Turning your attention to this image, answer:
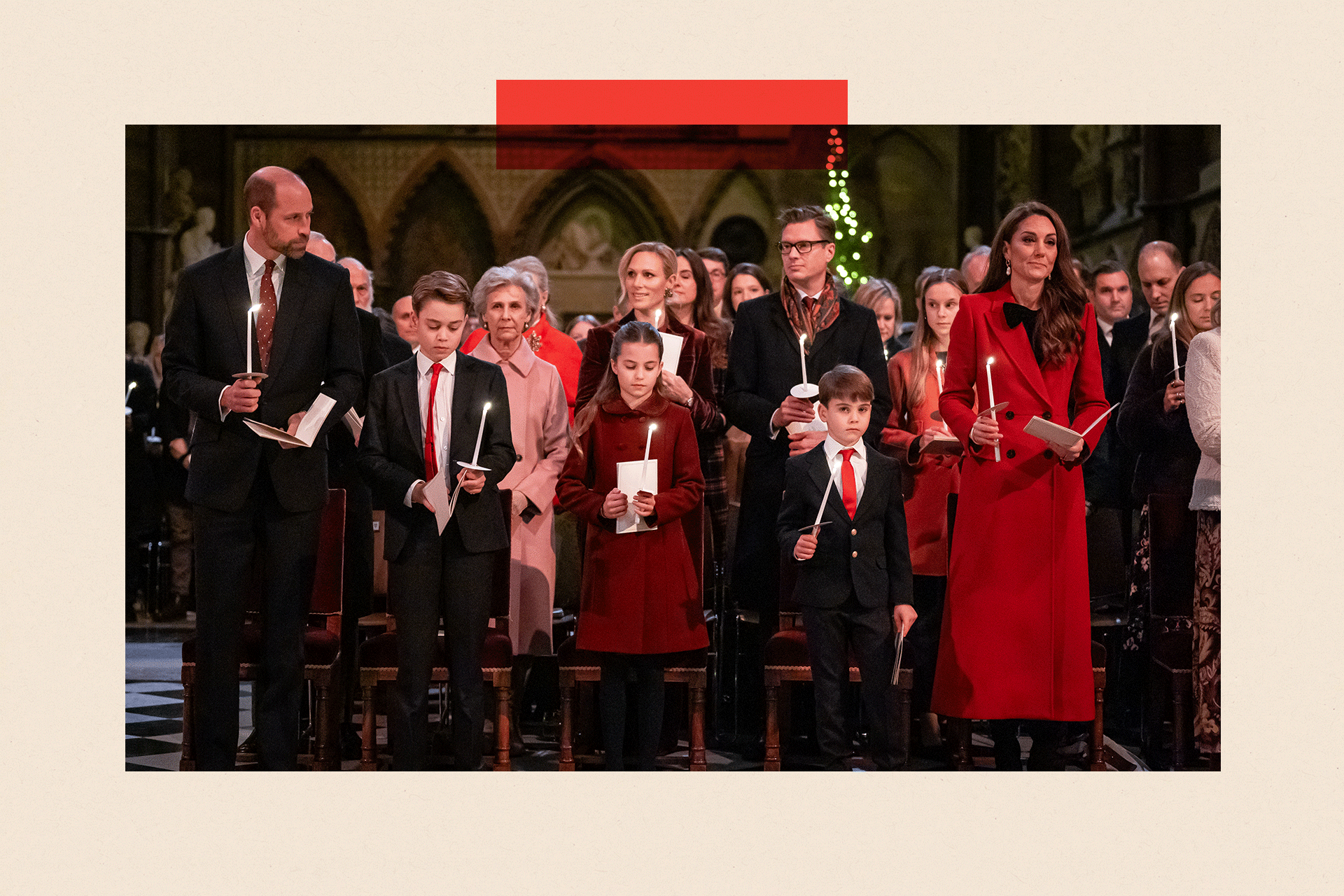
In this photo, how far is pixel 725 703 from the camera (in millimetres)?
5566

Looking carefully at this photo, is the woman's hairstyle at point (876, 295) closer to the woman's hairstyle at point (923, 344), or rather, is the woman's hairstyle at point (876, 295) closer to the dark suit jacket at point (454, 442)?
the woman's hairstyle at point (923, 344)

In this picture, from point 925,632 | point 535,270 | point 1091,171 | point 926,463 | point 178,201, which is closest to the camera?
point 925,632

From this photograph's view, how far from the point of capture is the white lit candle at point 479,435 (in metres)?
4.22

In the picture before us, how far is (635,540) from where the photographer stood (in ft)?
14.3

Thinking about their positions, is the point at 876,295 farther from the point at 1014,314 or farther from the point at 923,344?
the point at 1014,314

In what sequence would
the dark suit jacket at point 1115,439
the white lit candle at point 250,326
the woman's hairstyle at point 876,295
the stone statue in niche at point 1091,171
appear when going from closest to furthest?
the white lit candle at point 250,326 → the dark suit jacket at point 1115,439 → the woman's hairstyle at point 876,295 → the stone statue in niche at point 1091,171

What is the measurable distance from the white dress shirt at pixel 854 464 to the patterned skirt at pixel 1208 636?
1.19 m

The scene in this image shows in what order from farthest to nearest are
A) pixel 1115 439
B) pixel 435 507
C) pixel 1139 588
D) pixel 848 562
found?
1. pixel 1115 439
2. pixel 1139 588
3. pixel 848 562
4. pixel 435 507

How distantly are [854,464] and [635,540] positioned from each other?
0.73m

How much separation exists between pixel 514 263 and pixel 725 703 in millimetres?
2061

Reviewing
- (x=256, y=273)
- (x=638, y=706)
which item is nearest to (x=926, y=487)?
(x=638, y=706)

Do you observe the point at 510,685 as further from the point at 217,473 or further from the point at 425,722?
the point at 217,473

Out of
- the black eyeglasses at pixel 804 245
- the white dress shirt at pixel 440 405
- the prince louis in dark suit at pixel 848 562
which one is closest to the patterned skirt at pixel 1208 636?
the prince louis in dark suit at pixel 848 562

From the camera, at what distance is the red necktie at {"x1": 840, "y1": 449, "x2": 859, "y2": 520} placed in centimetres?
432
